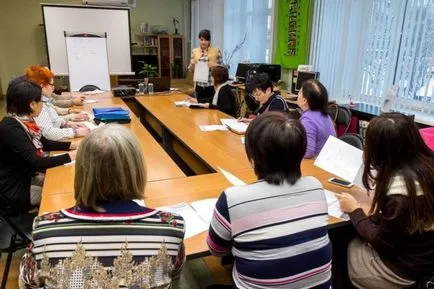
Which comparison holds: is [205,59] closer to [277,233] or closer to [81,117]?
[81,117]

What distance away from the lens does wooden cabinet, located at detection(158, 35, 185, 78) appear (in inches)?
323

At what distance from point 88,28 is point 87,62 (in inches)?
40.0

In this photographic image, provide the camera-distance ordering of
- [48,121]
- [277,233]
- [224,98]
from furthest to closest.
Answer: [224,98] < [48,121] < [277,233]

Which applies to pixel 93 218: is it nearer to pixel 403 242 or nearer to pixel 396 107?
pixel 403 242

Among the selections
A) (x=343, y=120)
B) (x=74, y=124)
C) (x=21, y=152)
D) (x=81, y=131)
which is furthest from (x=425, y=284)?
(x=74, y=124)

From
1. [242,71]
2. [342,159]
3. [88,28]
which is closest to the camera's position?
[342,159]

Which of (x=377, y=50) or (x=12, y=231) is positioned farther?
(x=377, y=50)

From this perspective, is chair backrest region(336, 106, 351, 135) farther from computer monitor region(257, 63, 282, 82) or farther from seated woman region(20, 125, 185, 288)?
seated woman region(20, 125, 185, 288)

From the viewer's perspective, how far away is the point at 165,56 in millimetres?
8312

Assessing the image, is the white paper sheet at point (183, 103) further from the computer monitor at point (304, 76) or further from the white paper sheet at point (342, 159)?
the white paper sheet at point (342, 159)

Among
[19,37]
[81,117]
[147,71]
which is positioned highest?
[19,37]

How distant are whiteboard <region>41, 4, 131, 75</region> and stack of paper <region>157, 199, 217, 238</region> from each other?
588 cm

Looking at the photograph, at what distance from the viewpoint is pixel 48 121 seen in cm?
247

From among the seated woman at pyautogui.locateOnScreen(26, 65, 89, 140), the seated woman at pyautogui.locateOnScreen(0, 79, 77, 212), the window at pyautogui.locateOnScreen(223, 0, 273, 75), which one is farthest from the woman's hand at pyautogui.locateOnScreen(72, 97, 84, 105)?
the window at pyautogui.locateOnScreen(223, 0, 273, 75)
